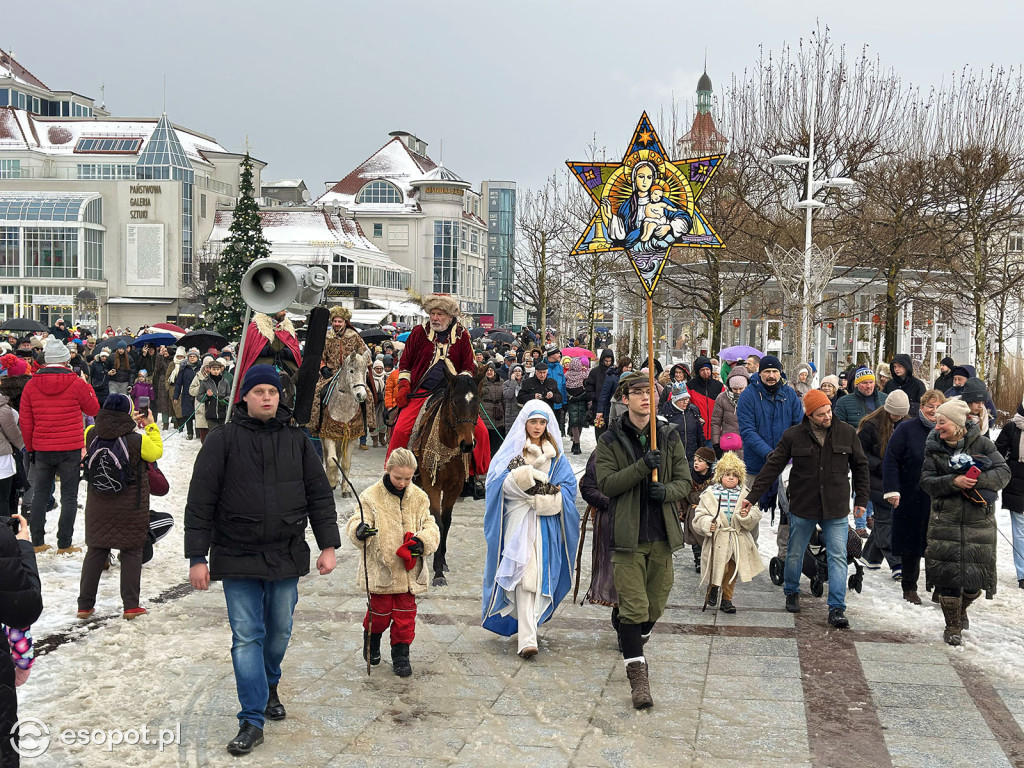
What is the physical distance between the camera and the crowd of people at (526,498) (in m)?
5.45

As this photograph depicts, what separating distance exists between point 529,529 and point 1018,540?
4.70m

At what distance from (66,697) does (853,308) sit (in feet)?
87.0

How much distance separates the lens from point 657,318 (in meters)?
41.6

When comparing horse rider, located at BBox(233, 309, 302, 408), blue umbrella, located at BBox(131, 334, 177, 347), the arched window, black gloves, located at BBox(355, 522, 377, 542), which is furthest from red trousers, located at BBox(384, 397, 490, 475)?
the arched window

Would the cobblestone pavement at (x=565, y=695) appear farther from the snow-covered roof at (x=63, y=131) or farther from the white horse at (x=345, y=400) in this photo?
the snow-covered roof at (x=63, y=131)

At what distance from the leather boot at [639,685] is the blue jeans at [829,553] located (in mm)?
2334

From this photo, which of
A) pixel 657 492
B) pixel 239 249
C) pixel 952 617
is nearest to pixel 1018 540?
pixel 952 617

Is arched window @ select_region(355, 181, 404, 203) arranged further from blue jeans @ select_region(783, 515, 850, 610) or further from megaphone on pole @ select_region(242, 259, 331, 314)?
megaphone on pole @ select_region(242, 259, 331, 314)

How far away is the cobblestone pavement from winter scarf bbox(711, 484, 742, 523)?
0.82 m

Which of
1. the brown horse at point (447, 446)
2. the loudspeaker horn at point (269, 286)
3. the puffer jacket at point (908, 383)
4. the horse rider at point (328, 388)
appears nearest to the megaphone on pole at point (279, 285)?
the loudspeaker horn at point (269, 286)

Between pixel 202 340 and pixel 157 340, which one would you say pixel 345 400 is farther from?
pixel 202 340

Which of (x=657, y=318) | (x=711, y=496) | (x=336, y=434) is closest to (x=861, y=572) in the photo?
(x=711, y=496)

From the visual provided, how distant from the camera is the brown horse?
29.2 feet

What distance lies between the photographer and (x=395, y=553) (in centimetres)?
651
